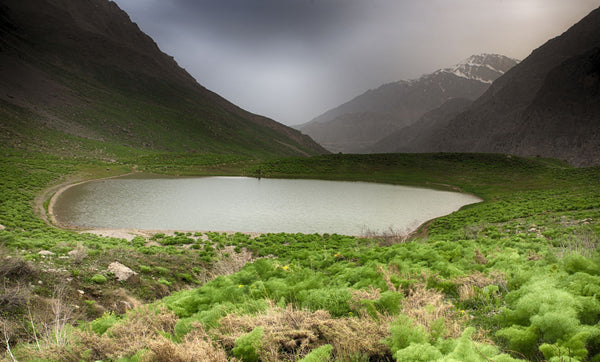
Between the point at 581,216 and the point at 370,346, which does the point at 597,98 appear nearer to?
the point at 581,216

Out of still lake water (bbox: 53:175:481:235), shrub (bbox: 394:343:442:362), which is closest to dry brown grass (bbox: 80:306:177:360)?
shrub (bbox: 394:343:442:362)

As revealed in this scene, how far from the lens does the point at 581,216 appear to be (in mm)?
18250

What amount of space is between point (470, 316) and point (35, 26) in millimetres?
182839

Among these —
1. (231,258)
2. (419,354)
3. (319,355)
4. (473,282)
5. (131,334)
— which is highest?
(419,354)

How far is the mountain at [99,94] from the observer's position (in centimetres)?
7319

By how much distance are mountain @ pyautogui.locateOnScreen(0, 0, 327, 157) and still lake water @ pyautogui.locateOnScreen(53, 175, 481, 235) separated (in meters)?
36.0

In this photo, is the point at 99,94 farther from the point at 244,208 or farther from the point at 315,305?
the point at 315,305

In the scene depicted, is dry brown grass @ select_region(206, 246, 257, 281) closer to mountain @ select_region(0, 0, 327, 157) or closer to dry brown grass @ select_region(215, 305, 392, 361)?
dry brown grass @ select_region(215, 305, 392, 361)

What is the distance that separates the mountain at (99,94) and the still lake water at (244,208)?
36.0m

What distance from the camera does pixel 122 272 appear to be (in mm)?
11172

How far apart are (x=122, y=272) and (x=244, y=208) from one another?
18.3m

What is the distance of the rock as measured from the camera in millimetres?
11008

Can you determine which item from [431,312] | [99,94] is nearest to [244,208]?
[431,312]

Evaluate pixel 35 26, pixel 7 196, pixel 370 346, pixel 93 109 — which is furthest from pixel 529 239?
pixel 35 26
